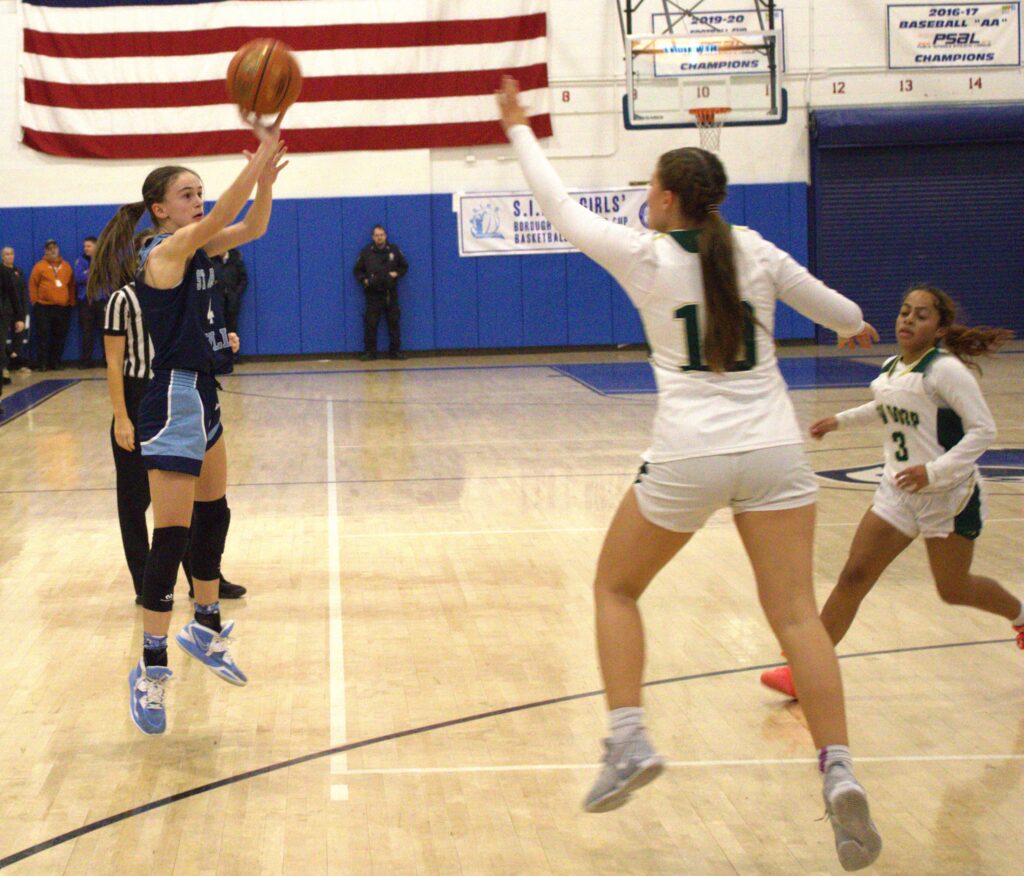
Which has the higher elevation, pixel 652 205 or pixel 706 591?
pixel 652 205

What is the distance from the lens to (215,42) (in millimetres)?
18250

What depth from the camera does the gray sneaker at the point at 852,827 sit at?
9.01 feet

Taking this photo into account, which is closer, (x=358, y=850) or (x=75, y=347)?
(x=358, y=850)

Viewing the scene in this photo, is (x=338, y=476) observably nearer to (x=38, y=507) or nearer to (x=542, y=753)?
(x=38, y=507)

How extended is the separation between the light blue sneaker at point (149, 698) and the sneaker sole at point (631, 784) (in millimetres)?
1630

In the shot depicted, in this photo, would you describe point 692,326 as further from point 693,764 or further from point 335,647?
point 335,647

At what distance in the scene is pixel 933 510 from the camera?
13.4 feet

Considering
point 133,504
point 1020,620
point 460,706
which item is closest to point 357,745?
point 460,706

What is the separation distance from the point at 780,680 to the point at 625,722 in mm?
1478

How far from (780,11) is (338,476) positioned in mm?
12162

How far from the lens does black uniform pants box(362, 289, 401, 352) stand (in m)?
18.6

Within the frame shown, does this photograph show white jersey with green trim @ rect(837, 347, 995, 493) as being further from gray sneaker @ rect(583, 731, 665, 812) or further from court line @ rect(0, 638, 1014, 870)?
gray sneaker @ rect(583, 731, 665, 812)

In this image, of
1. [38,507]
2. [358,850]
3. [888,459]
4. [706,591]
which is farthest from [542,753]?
[38,507]

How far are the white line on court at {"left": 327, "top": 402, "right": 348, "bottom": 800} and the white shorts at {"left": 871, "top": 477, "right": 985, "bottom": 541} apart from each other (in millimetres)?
1765
